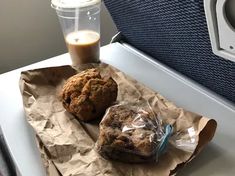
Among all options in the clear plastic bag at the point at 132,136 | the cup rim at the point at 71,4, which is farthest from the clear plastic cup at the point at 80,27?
the clear plastic bag at the point at 132,136

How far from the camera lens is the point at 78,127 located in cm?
85

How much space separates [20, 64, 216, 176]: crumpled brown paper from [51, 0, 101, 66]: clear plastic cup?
0.22 feet

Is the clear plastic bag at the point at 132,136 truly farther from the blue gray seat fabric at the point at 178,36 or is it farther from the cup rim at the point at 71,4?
the cup rim at the point at 71,4

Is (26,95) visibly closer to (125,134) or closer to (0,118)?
(0,118)

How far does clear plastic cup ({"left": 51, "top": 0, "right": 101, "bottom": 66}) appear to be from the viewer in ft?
3.47

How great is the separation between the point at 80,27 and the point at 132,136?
0.50 meters

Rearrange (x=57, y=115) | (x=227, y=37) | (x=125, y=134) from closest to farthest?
(x=227, y=37) < (x=125, y=134) < (x=57, y=115)

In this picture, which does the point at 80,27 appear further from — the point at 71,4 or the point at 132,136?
the point at 132,136

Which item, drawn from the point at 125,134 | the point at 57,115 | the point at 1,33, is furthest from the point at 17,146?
the point at 1,33

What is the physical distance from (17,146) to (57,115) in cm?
12

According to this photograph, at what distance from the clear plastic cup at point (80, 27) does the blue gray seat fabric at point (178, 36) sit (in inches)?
2.5

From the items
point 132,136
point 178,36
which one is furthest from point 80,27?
point 132,136

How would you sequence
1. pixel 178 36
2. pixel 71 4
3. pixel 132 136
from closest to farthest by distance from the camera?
pixel 132 136 < pixel 178 36 < pixel 71 4

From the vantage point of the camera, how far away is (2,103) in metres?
0.99
